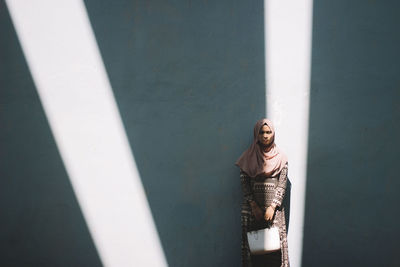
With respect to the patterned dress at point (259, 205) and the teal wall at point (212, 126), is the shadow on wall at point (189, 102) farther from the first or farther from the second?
the patterned dress at point (259, 205)

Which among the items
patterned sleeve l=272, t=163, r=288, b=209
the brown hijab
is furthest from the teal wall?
patterned sleeve l=272, t=163, r=288, b=209

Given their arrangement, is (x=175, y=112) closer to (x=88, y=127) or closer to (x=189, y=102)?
(x=189, y=102)

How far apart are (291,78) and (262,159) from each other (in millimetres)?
912

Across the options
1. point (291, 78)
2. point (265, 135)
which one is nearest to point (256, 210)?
point (265, 135)

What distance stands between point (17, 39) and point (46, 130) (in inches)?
41.0

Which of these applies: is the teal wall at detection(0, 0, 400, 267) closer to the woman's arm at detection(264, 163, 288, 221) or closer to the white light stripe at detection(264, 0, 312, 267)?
the white light stripe at detection(264, 0, 312, 267)

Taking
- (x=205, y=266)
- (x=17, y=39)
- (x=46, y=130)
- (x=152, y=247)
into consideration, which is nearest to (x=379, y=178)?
(x=205, y=266)

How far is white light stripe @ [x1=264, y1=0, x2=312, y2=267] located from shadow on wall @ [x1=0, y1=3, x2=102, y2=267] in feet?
7.61

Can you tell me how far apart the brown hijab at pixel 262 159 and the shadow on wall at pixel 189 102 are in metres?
0.29

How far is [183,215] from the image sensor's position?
2.60 m

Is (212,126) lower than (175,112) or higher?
lower

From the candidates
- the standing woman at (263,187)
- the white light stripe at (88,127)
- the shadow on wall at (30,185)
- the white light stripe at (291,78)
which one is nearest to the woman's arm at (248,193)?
the standing woman at (263,187)

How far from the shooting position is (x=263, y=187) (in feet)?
7.38

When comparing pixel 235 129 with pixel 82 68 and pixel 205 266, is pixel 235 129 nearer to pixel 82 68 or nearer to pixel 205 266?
pixel 205 266
